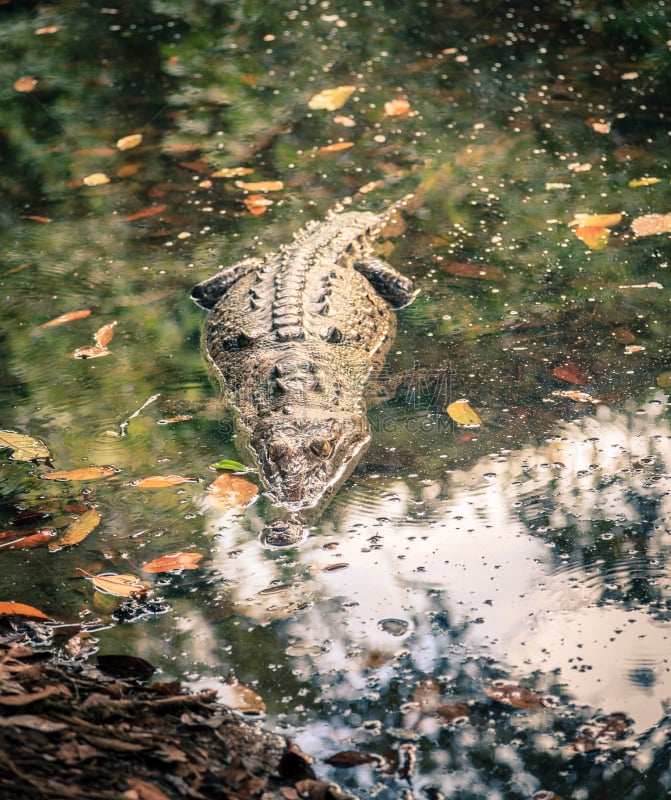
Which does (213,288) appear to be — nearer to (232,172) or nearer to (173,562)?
(232,172)

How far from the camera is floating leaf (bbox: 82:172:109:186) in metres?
7.24

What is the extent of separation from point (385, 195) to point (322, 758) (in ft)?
16.1

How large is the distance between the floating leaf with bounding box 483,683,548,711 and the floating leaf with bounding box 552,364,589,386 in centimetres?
208

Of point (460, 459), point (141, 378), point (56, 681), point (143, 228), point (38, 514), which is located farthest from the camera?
point (143, 228)

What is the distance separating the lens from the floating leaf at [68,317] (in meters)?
5.57

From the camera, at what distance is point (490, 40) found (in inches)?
356

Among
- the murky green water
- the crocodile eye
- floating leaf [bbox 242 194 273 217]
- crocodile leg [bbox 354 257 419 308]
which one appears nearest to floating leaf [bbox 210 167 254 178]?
the murky green water

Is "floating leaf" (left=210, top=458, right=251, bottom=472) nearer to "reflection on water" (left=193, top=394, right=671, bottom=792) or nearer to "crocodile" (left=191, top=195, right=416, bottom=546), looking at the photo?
"crocodile" (left=191, top=195, right=416, bottom=546)

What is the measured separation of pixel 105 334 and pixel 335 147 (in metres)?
3.12

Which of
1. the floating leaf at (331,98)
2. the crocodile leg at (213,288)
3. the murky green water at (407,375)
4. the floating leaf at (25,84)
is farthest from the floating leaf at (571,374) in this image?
the floating leaf at (25,84)

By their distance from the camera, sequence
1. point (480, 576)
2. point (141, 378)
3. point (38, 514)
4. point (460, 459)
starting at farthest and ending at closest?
point (141, 378), point (460, 459), point (38, 514), point (480, 576)

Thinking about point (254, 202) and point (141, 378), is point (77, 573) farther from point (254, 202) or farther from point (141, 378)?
point (254, 202)

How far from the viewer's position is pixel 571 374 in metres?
4.73

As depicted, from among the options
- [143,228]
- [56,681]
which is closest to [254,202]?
[143,228]
